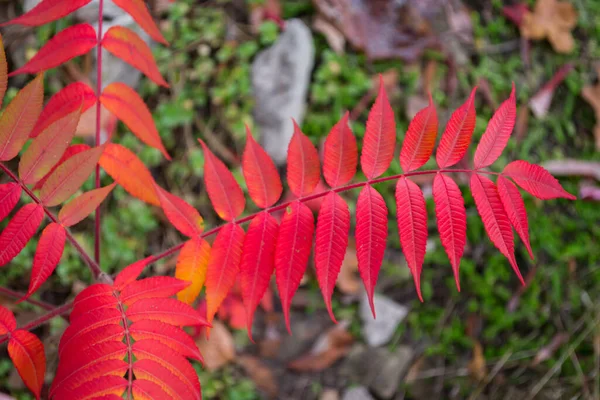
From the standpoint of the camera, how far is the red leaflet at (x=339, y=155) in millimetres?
1180

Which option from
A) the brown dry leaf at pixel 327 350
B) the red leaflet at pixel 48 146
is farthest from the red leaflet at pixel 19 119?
the brown dry leaf at pixel 327 350

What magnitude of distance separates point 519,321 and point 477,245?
1.49 ft

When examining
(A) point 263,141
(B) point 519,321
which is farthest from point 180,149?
(B) point 519,321

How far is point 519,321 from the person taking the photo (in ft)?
8.20

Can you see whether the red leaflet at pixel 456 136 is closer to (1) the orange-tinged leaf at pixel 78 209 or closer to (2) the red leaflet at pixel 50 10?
(1) the orange-tinged leaf at pixel 78 209

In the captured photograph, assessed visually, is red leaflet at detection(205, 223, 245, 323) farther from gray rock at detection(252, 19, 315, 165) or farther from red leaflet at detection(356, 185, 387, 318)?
gray rock at detection(252, 19, 315, 165)

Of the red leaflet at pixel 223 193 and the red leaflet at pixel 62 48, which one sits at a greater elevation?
the red leaflet at pixel 62 48

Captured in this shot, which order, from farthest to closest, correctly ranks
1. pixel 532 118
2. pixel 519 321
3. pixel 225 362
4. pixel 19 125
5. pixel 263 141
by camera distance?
1. pixel 532 118
2. pixel 519 321
3. pixel 263 141
4. pixel 225 362
5. pixel 19 125

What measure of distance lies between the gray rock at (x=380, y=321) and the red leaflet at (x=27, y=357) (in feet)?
5.08

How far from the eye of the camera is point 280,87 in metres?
2.35

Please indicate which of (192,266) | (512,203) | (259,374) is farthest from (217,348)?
(512,203)

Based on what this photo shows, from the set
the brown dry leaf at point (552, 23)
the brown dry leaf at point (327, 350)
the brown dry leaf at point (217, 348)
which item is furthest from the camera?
the brown dry leaf at point (552, 23)

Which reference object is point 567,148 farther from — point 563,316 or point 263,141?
point 263,141

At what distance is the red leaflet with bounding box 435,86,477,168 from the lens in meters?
1.15
